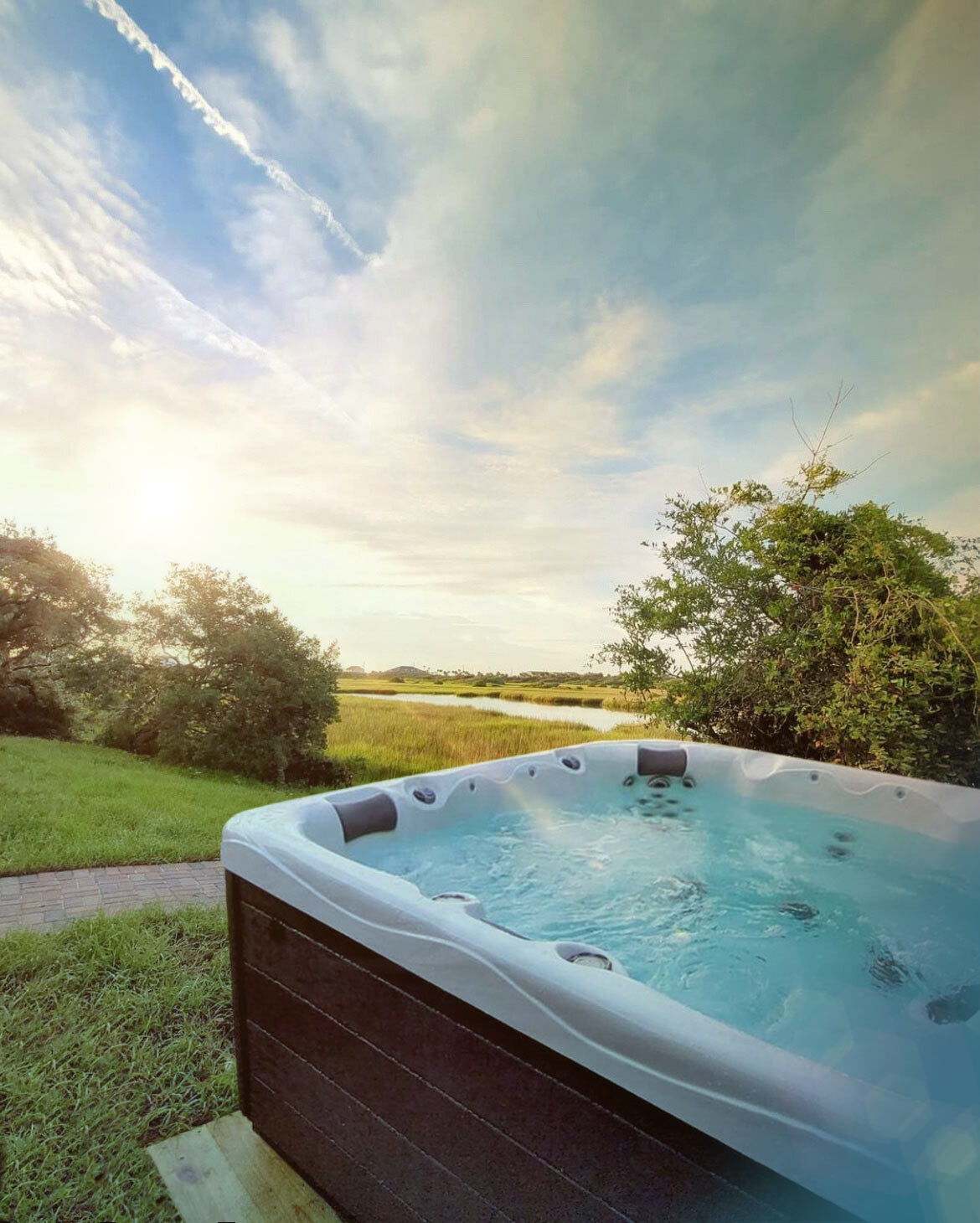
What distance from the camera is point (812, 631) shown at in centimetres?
404

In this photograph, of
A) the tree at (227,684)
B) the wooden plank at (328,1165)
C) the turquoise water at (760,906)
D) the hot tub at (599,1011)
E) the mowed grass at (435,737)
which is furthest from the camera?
the tree at (227,684)

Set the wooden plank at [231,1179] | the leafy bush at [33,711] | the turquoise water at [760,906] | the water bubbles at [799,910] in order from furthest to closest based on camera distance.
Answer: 1. the leafy bush at [33,711]
2. the water bubbles at [799,910]
3. the turquoise water at [760,906]
4. the wooden plank at [231,1179]

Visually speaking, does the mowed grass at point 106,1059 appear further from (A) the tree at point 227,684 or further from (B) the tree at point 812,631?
(A) the tree at point 227,684

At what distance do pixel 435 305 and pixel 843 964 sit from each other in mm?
3223

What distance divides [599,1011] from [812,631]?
11.9 ft

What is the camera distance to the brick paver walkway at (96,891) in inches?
98.9

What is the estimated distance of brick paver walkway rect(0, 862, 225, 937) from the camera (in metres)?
2.51

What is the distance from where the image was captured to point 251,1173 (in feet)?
4.61

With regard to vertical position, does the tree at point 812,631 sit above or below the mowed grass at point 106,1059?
above

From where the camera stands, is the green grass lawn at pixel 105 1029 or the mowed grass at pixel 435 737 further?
the mowed grass at pixel 435 737

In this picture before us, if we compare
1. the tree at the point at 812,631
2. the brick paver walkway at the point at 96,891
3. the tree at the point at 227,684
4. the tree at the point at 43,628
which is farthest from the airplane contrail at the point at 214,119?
the tree at the point at 43,628

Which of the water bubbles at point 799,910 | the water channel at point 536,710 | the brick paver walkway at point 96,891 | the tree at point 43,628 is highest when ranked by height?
the tree at point 43,628

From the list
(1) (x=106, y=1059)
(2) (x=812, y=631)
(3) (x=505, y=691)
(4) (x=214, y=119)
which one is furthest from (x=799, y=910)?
(3) (x=505, y=691)

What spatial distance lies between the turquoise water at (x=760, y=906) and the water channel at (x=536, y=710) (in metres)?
2.15
